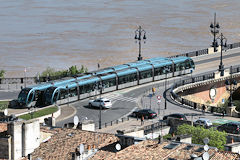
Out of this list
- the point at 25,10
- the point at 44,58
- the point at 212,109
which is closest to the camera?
the point at 212,109

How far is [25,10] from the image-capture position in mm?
166125

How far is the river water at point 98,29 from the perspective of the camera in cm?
11488

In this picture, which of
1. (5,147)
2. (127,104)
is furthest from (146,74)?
(5,147)

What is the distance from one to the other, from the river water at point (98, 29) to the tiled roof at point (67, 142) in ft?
201

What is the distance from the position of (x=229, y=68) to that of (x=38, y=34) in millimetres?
53357

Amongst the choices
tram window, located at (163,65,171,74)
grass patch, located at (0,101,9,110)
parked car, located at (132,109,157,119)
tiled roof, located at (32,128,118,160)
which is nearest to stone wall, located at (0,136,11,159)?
tiled roof, located at (32,128,118,160)

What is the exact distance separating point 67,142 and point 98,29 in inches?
3955

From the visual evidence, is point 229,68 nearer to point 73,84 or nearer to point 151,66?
point 151,66

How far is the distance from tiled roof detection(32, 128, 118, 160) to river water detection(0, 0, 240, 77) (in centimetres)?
6134

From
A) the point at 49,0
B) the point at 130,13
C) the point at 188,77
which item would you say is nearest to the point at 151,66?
the point at 188,77

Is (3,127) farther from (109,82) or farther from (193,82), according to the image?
(193,82)

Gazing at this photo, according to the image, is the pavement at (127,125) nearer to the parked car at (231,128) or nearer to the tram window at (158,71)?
the parked car at (231,128)

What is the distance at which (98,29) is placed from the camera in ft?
455

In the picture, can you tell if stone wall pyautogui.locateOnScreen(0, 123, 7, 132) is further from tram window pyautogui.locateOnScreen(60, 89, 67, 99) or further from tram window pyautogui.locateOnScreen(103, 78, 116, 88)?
tram window pyautogui.locateOnScreen(103, 78, 116, 88)
